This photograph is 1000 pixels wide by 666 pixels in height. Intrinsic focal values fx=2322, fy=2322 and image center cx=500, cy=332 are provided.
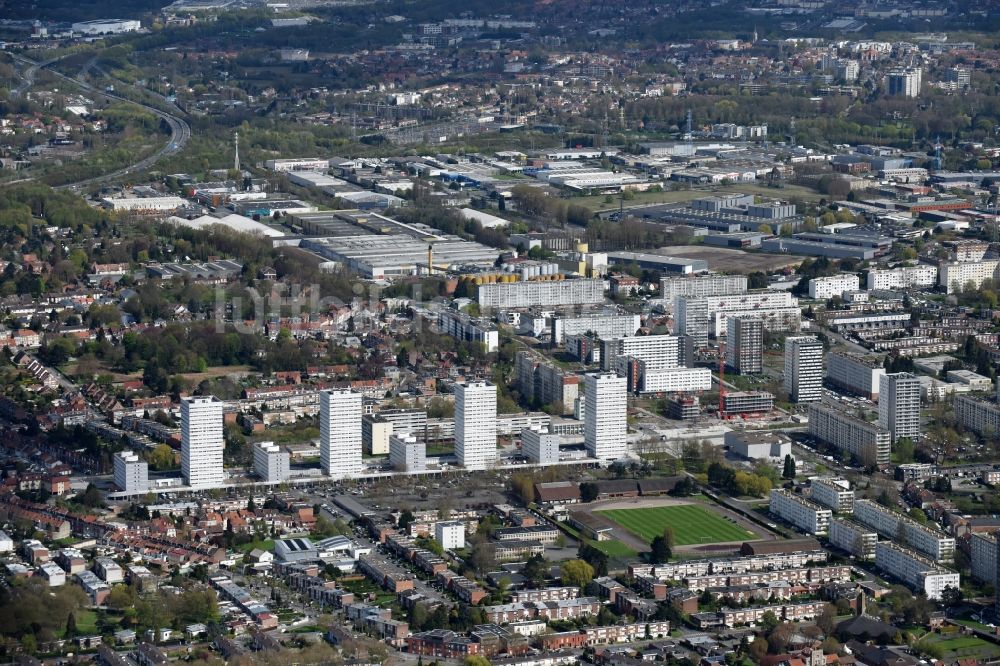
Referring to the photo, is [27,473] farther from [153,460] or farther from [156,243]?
[156,243]

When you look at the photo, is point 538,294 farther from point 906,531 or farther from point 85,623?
point 85,623

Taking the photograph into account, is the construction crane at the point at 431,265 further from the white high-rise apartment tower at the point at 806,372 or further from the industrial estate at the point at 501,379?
the white high-rise apartment tower at the point at 806,372

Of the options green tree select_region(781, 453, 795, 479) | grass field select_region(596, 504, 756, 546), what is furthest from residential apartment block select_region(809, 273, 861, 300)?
grass field select_region(596, 504, 756, 546)

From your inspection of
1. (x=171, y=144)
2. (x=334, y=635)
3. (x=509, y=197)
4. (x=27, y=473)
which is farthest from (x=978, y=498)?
(x=171, y=144)

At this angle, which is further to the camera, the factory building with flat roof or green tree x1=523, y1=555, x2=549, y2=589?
the factory building with flat roof

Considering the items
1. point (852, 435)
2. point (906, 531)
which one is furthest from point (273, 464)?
point (906, 531)

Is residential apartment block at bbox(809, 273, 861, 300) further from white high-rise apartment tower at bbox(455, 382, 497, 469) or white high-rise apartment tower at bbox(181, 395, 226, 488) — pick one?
white high-rise apartment tower at bbox(181, 395, 226, 488)
